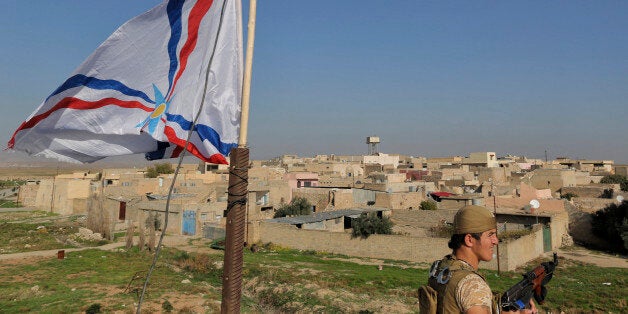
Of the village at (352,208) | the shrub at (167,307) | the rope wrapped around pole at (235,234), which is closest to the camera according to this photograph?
the rope wrapped around pole at (235,234)

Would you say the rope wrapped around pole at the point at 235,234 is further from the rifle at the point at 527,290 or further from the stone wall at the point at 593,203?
the stone wall at the point at 593,203

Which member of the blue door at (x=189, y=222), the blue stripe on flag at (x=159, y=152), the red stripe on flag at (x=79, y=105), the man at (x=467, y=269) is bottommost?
the blue door at (x=189, y=222)

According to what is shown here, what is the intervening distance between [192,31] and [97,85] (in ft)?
3.54

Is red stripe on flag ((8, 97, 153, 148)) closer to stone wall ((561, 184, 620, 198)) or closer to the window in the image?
the window

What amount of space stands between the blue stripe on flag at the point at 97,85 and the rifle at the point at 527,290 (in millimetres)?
3483

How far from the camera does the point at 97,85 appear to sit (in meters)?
4.06

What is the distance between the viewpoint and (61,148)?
4.08 metres

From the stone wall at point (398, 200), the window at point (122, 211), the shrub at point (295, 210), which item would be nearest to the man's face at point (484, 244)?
the shrub at point (295, 210)

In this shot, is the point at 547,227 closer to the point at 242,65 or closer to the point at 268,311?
the point at 268,311

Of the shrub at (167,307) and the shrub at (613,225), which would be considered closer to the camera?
the shrub at (167,307)

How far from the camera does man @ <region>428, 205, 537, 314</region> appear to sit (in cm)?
224

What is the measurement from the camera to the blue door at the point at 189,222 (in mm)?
26500

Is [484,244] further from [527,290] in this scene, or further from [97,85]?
[97,85]

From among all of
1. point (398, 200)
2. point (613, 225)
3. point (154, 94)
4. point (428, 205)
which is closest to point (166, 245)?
point (398, 200)
